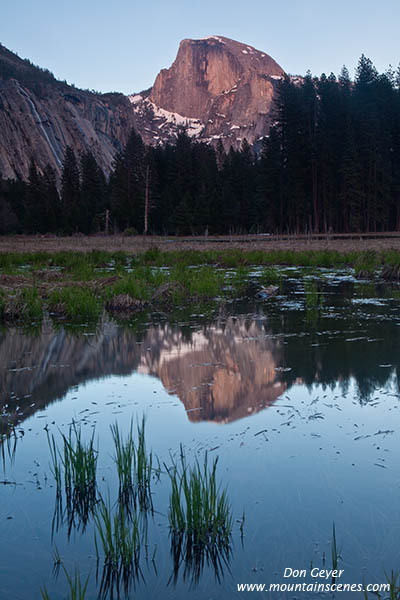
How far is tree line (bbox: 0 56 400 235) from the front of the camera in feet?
171

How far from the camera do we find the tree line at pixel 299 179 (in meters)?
52.1

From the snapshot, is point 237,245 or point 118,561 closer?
point 118,561

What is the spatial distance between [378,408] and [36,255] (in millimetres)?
22128

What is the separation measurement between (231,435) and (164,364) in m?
2.81

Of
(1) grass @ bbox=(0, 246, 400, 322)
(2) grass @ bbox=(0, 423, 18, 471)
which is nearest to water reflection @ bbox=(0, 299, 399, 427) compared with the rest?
(2) grass @ bbox=(0, 423, 18, 471)

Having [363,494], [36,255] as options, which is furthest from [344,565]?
[36,255]

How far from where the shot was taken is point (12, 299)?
38.0 feet

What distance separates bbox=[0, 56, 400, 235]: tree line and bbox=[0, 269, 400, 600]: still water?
40.7 m

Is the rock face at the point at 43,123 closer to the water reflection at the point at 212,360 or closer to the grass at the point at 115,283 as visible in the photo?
the grass at the point at 115,283

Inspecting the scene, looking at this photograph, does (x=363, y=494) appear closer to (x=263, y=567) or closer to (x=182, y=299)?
(x=263, y=567)

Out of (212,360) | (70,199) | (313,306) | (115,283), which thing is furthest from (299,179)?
(212,360)

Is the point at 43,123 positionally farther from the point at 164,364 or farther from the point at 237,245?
the point at 164,364

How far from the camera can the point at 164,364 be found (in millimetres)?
7137

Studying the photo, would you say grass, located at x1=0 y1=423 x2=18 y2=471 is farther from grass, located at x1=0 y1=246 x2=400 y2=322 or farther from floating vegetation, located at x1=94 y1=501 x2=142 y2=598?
grass, located at x1=0 y1=246 x2=400 y2=322
